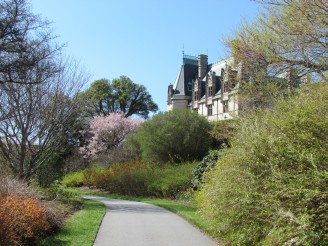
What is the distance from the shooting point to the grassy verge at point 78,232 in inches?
356

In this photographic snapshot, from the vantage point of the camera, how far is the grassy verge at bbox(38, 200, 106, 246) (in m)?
9.03

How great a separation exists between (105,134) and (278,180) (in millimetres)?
42472

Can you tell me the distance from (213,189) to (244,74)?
3.63 m

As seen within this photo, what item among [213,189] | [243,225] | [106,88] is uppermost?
[106,88]

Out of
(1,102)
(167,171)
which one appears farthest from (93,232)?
(167,171)

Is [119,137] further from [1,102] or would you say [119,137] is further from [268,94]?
[268,94]

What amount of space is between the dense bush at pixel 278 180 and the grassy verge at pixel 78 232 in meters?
3.10

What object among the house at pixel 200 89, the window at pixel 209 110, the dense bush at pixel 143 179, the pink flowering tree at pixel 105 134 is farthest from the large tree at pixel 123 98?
the dense bush at pixel 143 179

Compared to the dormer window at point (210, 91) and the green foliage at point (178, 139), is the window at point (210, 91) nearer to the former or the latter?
the dormer window at point (210, 91)

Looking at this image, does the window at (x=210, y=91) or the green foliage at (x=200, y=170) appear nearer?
the green foliage at (x=200, y=170)

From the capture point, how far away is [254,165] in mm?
7375

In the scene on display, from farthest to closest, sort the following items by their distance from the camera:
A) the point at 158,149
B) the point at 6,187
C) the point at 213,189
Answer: the point at 158,149 < the point at 6,187 < the point at 213,189

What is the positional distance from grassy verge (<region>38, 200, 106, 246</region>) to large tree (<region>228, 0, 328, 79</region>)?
5803 millimetres

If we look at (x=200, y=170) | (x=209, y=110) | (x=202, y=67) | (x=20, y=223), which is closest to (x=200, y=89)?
(x=209, y=110)
